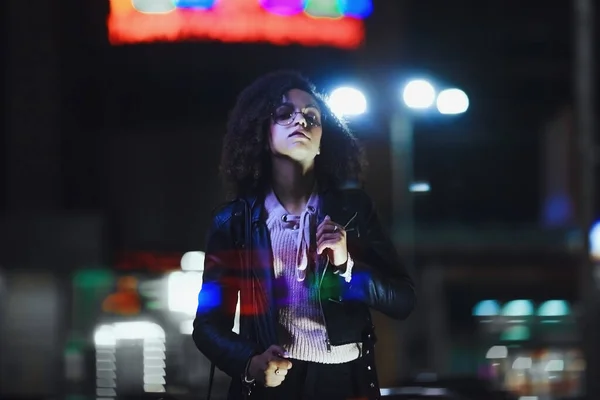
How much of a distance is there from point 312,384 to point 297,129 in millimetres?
704

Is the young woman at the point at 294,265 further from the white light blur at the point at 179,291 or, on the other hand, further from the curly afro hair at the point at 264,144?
the white light blur at the point at 179,291

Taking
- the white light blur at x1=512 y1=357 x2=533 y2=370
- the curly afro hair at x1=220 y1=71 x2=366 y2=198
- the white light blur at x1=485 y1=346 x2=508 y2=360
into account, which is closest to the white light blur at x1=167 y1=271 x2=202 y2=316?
the white light blur at x1=485 y1=346 x2=508 y2=360

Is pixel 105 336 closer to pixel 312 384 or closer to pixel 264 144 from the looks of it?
pixel 264 144

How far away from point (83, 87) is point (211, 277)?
21.3 meters

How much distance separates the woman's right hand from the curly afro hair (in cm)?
57

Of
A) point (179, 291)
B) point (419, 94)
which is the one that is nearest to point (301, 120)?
point (419, 94)

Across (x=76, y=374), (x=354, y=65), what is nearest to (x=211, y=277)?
(x=76, y=374)

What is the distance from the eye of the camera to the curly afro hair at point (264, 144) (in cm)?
321

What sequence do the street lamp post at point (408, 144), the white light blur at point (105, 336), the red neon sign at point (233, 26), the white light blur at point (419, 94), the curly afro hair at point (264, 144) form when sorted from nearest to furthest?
the curly afro hair at point (264, 144), the street lamp post at point (408, 144), the white light blur at point (419, 94), the white light blur at point (105, 336), the red neon sign at point (233, 26)

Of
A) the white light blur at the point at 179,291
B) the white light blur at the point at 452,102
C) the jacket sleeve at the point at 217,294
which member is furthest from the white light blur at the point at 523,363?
the jacket sleeve at the point at 217,294

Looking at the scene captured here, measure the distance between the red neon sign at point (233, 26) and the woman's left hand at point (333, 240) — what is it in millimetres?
18636

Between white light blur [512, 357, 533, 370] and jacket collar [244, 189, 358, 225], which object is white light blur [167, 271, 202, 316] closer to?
white light blur [512, 357, 533, 370]

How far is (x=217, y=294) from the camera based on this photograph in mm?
3092

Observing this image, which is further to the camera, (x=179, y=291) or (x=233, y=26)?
(x=233, y=26)
